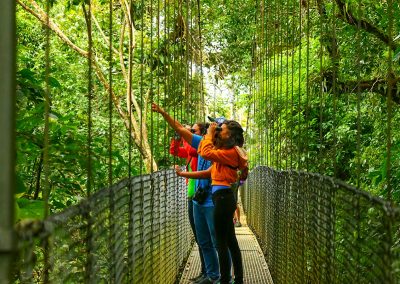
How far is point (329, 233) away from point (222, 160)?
1343 millimetres

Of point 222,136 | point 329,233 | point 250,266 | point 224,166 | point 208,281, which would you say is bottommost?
point 250,266

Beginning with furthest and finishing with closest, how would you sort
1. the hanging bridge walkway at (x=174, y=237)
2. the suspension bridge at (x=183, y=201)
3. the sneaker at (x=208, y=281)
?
1. the sneaker at (x=208, y=281)
2. the hanging bridge walkway at (x=174, y=237)
3. the suspension bridge at (x=183, y=201)

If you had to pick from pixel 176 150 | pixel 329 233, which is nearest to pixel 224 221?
pixel 176 150

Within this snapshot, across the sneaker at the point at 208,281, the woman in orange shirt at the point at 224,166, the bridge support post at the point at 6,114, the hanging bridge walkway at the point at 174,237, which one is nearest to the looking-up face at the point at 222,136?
the woman in orange shirt at the point at 224,166

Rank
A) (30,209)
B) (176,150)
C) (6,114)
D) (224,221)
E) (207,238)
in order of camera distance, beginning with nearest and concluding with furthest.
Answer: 1. (6,114)
2. (30,209)
3. (224,221)
4. (207,238)
5. (176,150)

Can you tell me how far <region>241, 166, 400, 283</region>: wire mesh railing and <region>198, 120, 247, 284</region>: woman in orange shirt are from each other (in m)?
0.28

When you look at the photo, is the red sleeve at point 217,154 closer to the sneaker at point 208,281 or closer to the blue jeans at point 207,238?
the blue jeans at point 207,238

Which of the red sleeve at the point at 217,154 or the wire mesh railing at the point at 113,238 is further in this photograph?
the red sleeve at the point at 217,154

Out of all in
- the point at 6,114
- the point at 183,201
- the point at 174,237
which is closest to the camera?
the point at 6,114

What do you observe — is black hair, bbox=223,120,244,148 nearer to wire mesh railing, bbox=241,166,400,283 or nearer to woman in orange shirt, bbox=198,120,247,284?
woman in orange shirt, bbox=198,120,247,284

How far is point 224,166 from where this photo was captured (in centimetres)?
346

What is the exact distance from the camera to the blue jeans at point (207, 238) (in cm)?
384

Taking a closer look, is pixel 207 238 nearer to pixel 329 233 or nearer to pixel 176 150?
Result: pixel 176 150

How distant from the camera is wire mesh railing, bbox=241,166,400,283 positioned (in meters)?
1.33
